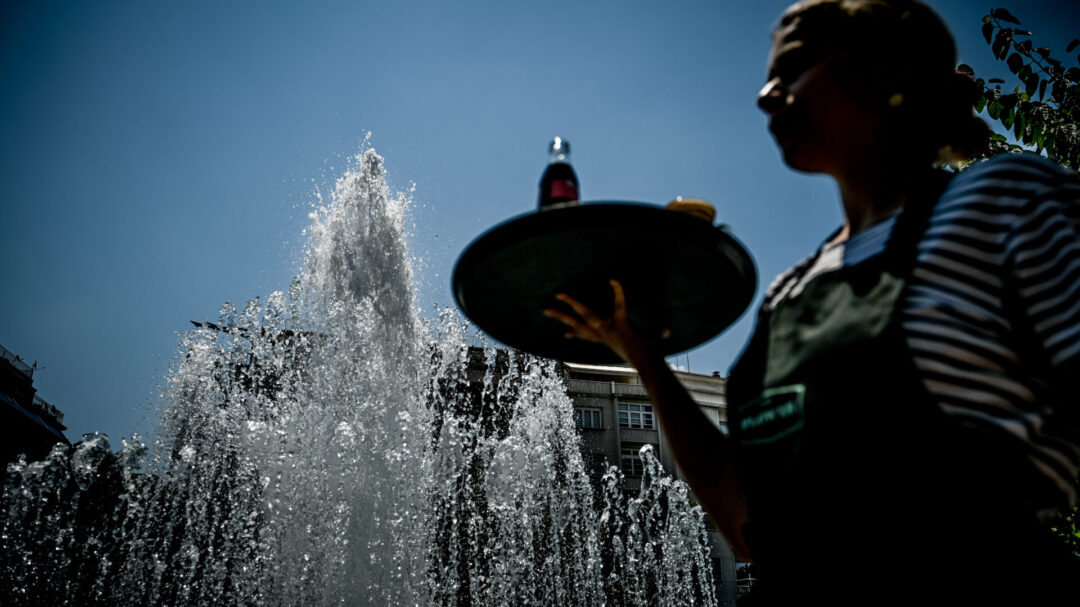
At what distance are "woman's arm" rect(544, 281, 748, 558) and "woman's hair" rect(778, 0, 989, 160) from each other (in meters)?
0.48

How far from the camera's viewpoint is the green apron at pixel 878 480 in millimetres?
589

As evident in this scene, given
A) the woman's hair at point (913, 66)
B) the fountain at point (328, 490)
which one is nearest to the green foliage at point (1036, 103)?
the woman's hair at point (913, 66)

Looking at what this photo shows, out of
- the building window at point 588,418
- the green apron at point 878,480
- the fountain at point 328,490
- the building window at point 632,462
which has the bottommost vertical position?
the green apron at point 878,480

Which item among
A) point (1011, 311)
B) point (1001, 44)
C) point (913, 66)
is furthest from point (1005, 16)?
point (1011, 311)

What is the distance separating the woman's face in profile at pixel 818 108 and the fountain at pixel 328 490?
7.20 m

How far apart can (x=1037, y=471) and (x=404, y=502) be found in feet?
26.2

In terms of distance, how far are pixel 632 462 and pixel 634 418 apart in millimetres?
2521

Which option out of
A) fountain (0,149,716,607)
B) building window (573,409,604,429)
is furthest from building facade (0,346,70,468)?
building window (573,409,604,429)

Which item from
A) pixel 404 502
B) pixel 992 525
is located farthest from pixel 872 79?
pixel 404 502

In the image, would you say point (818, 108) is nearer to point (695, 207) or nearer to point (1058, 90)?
point (695, 207)

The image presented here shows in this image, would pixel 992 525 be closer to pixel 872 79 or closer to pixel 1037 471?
pixel 1037 471

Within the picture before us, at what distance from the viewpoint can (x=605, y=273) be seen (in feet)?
3.51

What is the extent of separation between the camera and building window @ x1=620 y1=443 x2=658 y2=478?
34.4 metres

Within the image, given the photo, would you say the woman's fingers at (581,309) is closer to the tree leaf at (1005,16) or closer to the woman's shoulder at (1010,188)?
the woman's shoulder at (1010,188)
